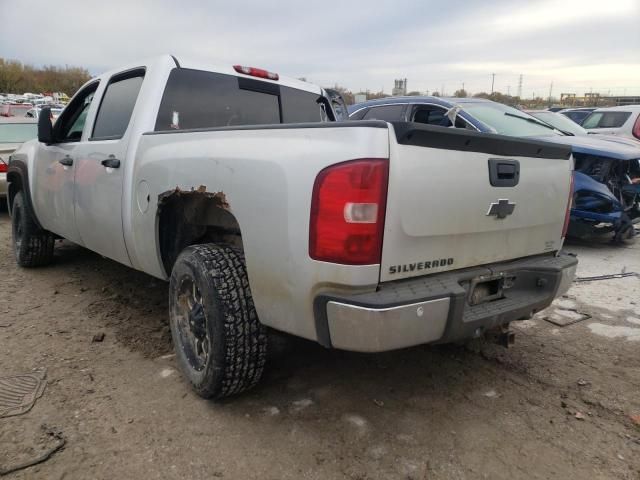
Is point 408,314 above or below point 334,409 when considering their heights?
above

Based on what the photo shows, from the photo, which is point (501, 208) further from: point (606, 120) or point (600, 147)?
point (606, 120)

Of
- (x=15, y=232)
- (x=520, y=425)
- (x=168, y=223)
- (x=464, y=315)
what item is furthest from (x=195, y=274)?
(x=15, y=232)

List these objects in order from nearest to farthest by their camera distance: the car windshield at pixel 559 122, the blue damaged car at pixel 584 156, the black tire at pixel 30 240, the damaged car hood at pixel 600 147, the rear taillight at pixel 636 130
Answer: the black tire at pixel 30 240, the blue damaged car at pixel 584 156, the damaged car hood at pixel 600 147, the car windshield at pixel 559 122, the rear taillight at pixel 636 130

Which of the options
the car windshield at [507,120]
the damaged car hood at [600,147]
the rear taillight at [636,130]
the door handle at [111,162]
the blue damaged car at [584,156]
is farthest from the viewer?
the rear taillight at [636,130]

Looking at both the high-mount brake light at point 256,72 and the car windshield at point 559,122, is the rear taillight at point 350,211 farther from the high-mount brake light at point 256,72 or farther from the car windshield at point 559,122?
the car windshield at point 559,122

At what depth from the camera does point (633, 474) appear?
225 centimetres

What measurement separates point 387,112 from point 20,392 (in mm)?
6026

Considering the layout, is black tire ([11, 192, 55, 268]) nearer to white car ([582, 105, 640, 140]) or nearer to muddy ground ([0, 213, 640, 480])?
muddy ground ([0, 213, 640, 480])

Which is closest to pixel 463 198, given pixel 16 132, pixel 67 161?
pixel 67 161

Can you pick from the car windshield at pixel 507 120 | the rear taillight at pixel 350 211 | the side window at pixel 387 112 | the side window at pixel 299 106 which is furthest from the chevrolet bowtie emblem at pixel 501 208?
the side window at pixel 387 112

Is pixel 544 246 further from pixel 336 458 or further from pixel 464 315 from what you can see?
pixel 336 458

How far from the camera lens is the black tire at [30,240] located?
5.11m

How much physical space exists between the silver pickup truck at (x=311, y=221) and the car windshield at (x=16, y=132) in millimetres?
5814

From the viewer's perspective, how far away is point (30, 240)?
16.9 ft
